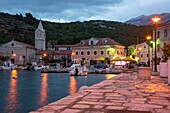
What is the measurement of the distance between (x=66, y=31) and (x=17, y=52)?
51.7 metres

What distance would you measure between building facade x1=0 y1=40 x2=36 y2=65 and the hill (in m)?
16.4

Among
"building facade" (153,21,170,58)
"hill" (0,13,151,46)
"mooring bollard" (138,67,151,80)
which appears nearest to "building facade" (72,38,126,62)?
"hill" (0,13,151,46)

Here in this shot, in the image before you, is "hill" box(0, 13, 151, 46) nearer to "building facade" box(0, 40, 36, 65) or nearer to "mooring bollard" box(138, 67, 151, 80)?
"building facade" box(0, 40, 36, 65)

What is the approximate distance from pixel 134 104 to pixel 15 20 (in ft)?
514

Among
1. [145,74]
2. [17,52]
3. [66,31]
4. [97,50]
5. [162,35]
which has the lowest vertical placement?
[145,74]

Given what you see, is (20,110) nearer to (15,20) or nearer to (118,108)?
(118,108)

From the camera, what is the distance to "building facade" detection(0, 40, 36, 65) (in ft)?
290

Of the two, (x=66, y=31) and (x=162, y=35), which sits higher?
(x=66, y=31)

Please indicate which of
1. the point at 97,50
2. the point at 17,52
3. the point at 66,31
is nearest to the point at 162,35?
the point at 97,50

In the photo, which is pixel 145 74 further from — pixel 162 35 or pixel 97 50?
pixel 97 50

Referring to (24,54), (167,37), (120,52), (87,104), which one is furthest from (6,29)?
(87,104)

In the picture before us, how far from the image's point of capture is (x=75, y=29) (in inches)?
5507

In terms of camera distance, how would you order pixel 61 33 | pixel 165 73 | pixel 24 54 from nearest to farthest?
pixel 165 73 → pixel 24 54 → pixel 61 33

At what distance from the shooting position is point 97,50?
262 ft
